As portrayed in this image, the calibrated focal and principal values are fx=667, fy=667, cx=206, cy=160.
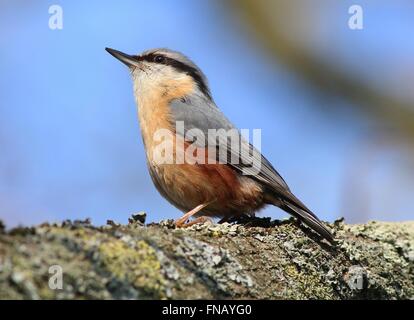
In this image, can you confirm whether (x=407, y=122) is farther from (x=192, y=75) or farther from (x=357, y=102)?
(x=192, y=75)

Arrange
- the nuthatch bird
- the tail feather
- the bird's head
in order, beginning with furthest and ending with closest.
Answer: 1. the bird's head
2. the nuthatch bird
3. the tail feather

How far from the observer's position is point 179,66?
6633 mm

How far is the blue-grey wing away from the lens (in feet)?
17.4

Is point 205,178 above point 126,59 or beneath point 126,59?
beneath

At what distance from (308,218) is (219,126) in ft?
4.52

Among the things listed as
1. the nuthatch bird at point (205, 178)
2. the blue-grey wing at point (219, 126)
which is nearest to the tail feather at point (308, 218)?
the nuthatch bird at point (205, 178)

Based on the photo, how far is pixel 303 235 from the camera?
424cm

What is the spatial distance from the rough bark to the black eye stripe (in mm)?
2336

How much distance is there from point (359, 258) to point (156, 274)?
68.9 inches

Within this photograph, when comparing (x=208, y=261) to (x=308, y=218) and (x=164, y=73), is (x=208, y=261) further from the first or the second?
(x=164, y=73)

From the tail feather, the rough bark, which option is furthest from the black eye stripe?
the rough bark

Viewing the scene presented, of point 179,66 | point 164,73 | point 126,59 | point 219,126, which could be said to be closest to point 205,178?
point 219,126

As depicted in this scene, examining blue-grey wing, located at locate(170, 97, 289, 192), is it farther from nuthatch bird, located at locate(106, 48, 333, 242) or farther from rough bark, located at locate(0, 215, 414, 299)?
rough bark, located at locate(0, 215, 414, 299)
